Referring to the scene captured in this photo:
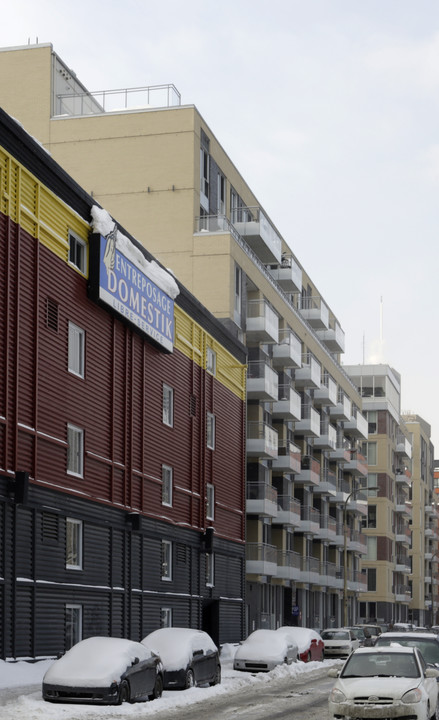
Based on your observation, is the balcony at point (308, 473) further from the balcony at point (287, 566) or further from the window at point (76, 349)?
the window at point (76, 349)

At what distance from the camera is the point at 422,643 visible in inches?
1107

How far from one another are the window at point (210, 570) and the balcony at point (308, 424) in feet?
85.3

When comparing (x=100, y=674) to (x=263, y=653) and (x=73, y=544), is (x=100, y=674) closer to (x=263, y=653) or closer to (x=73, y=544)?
(x=73, y=544)

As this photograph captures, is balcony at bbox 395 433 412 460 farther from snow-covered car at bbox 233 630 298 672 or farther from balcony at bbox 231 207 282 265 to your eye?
snow-covered car at bbox 233 630 298 672

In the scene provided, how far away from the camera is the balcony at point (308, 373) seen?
74812 mm

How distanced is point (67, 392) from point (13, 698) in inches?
441

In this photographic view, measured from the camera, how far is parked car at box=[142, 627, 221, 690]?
2811 centimetres

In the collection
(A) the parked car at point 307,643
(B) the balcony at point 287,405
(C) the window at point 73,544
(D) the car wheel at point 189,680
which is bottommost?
(A) the parked car at point 307,643

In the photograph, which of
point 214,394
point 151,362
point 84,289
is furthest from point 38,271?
point 214,394

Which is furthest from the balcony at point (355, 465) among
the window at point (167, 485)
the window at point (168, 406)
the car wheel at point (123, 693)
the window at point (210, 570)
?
the car wheel at point (123, 693)

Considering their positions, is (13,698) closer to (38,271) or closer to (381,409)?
(38,271)

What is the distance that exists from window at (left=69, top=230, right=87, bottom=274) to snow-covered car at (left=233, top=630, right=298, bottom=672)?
1345 cm

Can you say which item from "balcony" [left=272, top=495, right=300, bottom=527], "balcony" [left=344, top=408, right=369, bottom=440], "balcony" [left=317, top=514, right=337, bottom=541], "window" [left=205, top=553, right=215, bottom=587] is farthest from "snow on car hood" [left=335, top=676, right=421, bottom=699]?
"balcony" [left=344, top=408, right=369, bottom=440]

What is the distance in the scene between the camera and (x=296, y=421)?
244 ft
